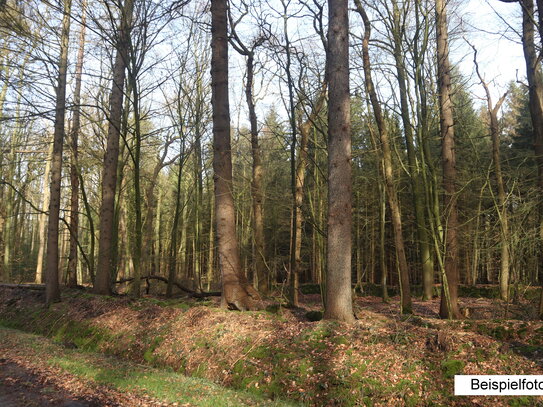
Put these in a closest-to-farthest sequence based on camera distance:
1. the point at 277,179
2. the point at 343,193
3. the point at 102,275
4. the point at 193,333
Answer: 1. the point at 343,193
2. the point at 193,333
3. the point at 102,275
4. the point at 277,179

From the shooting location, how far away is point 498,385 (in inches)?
214

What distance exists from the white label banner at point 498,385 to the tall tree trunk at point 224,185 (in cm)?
533

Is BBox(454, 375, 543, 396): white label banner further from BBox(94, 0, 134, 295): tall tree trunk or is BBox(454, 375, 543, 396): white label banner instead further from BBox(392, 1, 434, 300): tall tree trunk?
BBox(94, 0, 134, 295): tall tree trunk

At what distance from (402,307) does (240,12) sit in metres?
11.0

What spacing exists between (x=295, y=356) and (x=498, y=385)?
300 cm

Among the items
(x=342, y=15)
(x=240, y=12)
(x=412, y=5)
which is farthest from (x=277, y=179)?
(x=342, y=15)

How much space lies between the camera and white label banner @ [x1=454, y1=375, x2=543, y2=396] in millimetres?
5258

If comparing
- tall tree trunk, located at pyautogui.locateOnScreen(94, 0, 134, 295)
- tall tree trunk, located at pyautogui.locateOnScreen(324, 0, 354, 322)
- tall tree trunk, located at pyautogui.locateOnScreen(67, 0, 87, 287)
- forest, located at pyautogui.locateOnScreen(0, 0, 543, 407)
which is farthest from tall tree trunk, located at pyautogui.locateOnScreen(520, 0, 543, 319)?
tall tree trunk, located at pyautogui.locateOnScreen(67, 0, 87, 287)

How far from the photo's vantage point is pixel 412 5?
12094 millimetres

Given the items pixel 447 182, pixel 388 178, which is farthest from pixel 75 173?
pixel 447 182

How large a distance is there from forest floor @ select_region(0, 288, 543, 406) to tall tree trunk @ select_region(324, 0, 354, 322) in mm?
562

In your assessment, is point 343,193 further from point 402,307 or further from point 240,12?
point 240,12

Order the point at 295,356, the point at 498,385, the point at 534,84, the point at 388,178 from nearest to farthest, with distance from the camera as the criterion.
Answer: the point at 498,385
the point at 295,356
the point at 534,84
the point at 388,178

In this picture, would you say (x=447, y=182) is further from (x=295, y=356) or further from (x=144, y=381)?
(x=144, y=381)
